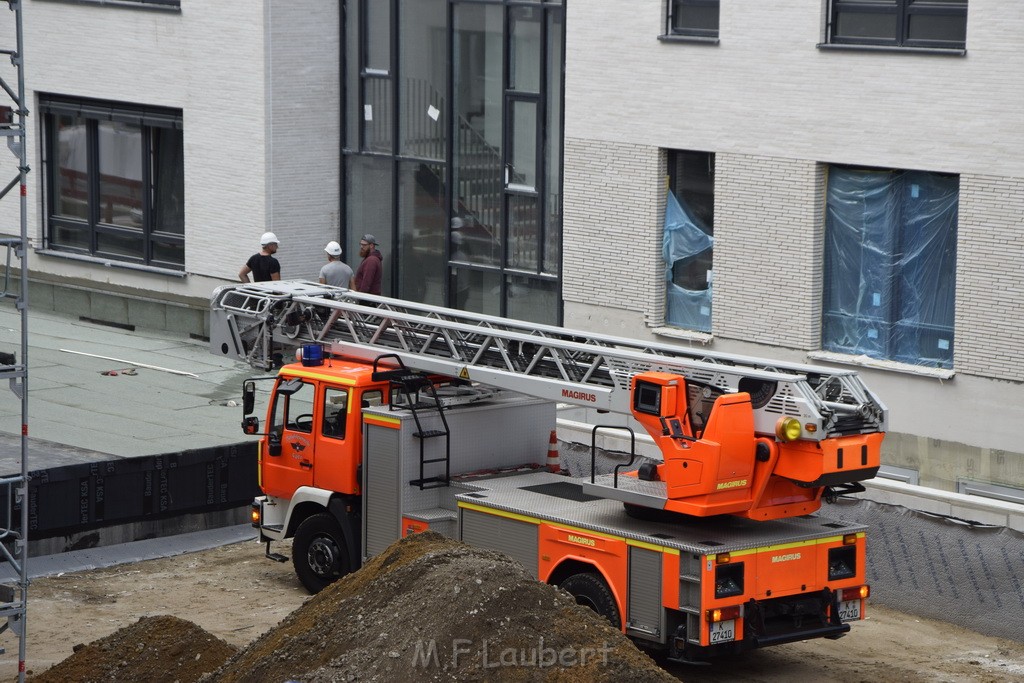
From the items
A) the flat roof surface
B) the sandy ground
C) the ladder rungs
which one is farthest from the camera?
the flat roof surface

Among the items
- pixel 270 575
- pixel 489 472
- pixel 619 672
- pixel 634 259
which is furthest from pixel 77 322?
pixel 619 672

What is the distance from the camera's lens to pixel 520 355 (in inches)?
592

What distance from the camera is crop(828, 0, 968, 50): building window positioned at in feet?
66.4

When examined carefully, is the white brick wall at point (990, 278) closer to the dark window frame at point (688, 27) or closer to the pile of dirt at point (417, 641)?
the dark window frame at point (688, 27)

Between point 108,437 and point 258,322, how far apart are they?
492cm

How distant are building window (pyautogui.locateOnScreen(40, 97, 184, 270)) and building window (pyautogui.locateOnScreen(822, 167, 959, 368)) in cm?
1316

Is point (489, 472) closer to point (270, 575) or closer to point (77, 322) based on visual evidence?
point (270, 575)

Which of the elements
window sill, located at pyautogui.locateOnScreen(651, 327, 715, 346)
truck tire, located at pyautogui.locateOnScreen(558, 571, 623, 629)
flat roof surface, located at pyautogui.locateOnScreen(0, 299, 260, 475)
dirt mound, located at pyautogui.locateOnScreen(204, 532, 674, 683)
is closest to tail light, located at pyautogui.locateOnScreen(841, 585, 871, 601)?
truck tire, located at pyautogui.locateOnScreen(558, 571, 623, 629)

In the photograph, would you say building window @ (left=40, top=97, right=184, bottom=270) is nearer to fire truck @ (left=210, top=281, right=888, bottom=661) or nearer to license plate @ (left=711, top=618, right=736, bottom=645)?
fire truck @ (left=210, top=281, right=888, bottom=661)

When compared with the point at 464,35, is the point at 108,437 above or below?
below

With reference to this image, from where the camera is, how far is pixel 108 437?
20.9 meters

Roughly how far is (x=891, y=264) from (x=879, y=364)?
1.35m

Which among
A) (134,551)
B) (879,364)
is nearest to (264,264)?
(134,551)

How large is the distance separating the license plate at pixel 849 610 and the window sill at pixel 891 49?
856 centimetres
